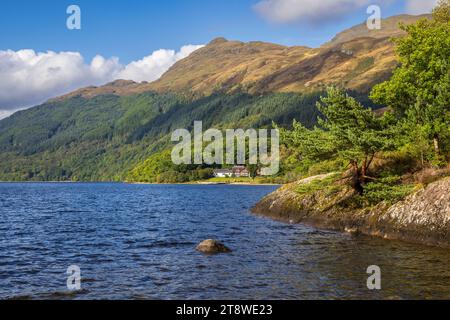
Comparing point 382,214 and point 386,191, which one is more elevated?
point 386,191

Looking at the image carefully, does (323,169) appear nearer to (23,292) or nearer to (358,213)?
(358,213)

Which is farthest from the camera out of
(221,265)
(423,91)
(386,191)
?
(423,91)

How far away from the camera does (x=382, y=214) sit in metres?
39.4

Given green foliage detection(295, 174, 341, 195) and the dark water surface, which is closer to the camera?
the dark water surface

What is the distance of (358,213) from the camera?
4272 cm

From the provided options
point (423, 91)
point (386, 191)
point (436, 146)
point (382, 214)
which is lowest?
point (382, 214)

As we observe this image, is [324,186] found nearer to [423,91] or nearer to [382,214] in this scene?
[382,214]

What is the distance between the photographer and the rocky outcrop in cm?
3322

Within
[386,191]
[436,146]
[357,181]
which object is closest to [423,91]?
[436,146]

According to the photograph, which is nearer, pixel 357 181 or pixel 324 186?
pixel 357 181

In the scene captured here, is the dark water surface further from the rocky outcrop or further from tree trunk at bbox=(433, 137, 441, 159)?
tree trunk at bbox=(433, 137, 441, 159)

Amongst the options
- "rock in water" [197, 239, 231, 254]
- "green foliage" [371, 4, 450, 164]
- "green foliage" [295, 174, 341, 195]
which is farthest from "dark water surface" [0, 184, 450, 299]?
"green foliage" [371, 4, 450, 164]

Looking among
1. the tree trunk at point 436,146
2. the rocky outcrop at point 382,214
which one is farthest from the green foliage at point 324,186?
the tree trunk at point 436,146

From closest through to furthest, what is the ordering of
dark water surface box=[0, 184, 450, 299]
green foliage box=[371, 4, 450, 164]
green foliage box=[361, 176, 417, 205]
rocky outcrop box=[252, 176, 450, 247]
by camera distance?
dark water surface box=[0, 184, 450, 299]
rocky outcrop box=[252, 176, 450, 247]
green foliage box=[361, 176, 417, 205]
green foliage box=[371, 4, 450, 164]
